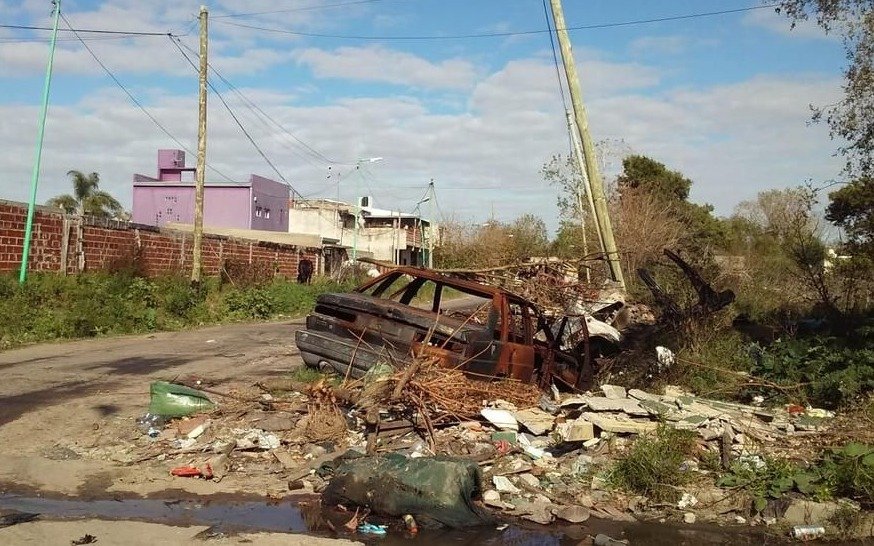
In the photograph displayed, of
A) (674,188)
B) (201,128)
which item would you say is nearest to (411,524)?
(201,128)

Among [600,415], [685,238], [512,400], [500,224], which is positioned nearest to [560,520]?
[600,415]

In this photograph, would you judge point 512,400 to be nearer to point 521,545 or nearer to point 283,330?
point 521,545

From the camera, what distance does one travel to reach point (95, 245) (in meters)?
20.8

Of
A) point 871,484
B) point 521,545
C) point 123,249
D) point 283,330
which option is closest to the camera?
point 521,545

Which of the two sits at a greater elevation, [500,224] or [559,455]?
[500,224]

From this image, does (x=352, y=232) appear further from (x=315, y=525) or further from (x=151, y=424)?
(x=315, y=525)

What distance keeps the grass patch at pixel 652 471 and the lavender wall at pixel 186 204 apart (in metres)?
48.4

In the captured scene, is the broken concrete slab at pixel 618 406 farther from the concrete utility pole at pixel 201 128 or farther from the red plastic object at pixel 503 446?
the concrete utility pole at pixel 201 128

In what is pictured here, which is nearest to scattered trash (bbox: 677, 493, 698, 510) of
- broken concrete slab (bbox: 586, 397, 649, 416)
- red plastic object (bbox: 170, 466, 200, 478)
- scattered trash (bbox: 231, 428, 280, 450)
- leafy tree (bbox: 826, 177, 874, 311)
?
broken concrete slab (bbox: 586, 397, 649, 416)

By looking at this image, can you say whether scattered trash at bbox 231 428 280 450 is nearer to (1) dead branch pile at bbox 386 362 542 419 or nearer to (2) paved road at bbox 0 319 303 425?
(1) dead branch pile at bbox 386 362 542 419

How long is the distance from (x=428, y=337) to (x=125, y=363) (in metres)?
6.29

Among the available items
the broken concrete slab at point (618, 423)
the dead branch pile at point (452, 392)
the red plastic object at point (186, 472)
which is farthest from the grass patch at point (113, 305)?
the broken concrete slab at point (618, 423)

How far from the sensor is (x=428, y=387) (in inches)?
304

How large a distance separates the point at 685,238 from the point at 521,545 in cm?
2603
